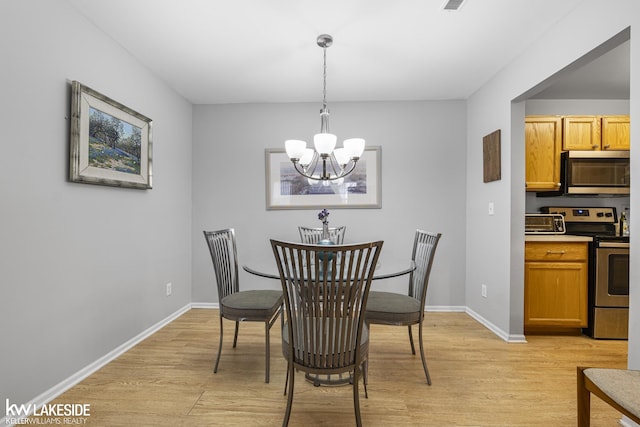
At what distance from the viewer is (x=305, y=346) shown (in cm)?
163

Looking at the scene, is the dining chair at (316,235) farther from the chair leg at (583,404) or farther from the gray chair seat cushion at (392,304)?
the chair leg at (583,404)

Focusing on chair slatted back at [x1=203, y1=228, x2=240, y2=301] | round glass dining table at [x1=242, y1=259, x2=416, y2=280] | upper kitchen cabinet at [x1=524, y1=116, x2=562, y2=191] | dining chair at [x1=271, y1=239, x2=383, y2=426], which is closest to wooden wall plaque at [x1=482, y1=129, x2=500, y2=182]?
upper kitchen cabinet at [x1=524, y1=116, x2=562, y2=191]

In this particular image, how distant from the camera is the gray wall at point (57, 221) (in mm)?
1707

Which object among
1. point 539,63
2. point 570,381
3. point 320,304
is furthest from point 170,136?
point 570,381

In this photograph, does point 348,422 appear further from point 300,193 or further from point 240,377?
point 300,193

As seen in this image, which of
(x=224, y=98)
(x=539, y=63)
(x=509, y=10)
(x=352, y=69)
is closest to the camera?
(x=509, y=10)

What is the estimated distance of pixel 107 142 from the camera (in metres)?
2.41

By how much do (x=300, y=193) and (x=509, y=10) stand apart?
2506mm

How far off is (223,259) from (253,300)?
0.40m

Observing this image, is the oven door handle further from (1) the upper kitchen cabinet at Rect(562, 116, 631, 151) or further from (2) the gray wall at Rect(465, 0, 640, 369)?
(1) the upper kitchen cabinet at Rect(562, 116, 631, 151)

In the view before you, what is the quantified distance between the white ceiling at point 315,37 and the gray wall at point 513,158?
15cm

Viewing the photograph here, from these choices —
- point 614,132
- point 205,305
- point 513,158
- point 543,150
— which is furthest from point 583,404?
point 205,305

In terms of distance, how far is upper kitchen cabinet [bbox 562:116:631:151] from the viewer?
130 inches

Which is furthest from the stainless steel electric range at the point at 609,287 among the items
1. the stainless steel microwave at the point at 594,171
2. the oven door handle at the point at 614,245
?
the stainless steel microwave at the point at 594,171
